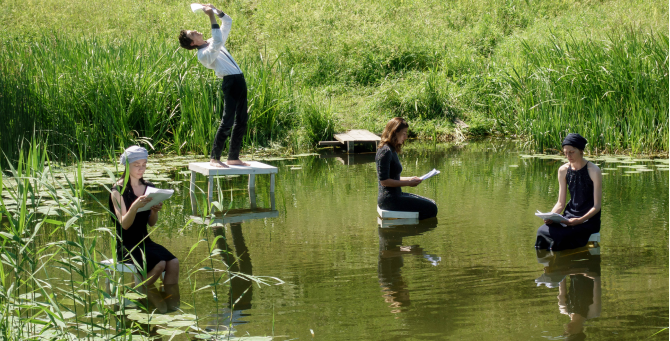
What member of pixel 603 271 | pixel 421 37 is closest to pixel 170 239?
pixel 603 271

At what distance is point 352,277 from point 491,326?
1.38 m

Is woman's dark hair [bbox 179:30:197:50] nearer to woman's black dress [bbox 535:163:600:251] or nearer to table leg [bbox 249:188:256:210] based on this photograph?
table leg [bbox 249:188:256:210]

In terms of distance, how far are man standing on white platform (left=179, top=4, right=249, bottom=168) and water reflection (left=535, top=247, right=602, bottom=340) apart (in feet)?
12.9

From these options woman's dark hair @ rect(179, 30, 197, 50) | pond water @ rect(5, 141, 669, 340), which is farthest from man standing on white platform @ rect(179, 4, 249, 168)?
pond water @ rect(5, 141, 669, 340)

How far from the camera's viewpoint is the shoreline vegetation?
10578 millimetres

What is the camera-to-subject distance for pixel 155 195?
185 inches

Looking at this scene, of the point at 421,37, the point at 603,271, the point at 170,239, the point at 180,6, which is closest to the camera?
the point at 603,271

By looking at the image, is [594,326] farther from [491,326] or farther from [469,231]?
[469,231]

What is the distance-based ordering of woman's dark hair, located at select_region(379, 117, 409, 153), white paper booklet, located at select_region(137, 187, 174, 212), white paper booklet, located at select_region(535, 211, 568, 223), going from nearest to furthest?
white paper booklet, located at select_region(137, 187, 174, 212), white paper booklet, located at select_region(535, 211, 568, 223), woman's dark hair, located at select_region(379, 117, 409, 153)

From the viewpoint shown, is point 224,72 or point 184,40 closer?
point 184,40

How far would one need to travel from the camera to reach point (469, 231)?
21.9 feet

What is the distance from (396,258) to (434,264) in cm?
39

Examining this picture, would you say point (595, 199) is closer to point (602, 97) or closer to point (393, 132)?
point (393, 132)

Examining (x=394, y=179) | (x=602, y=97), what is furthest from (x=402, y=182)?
(x=602, y=97)
